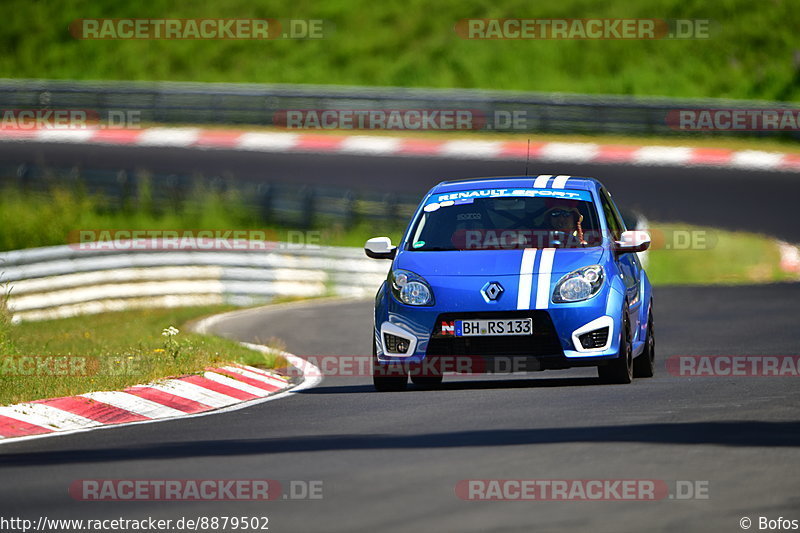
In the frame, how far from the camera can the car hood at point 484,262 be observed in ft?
34.4

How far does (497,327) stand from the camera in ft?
33.9

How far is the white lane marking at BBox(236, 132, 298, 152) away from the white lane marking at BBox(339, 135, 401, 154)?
1168 mm

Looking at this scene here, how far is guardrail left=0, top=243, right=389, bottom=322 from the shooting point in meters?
19.7

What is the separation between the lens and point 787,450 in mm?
7664

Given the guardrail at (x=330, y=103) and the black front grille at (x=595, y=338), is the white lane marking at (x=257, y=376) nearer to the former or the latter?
the black front grille at (x=595, y=338)

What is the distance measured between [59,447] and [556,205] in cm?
447

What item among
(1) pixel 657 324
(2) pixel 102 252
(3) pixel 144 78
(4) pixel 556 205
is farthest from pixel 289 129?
(4) pixel 556 205

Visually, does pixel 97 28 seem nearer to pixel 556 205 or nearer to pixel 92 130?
pixel 92 130

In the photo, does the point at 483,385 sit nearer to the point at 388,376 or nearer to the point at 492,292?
the point at 388,376

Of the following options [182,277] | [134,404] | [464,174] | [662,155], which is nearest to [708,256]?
[662,155]

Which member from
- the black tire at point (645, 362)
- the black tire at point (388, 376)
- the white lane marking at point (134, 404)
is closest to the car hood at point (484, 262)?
the black tire at point (388, 376)

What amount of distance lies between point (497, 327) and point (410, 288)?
2.36 ft

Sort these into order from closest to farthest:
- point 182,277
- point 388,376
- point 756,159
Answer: point 388,376, point 182,277, point 756,159

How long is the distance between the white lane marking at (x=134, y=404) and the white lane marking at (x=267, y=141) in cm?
2107
